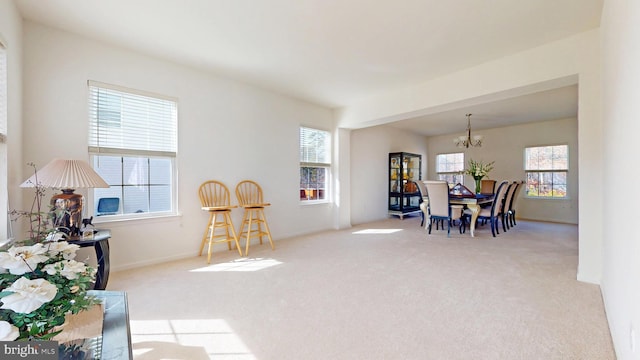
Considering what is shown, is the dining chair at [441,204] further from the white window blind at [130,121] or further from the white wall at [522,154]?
the white window blind at [130,121]

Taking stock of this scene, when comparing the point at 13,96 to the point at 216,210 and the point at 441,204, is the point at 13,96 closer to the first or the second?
the point at 216,210

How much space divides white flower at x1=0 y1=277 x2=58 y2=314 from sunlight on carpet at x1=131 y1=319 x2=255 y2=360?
114 centimetres

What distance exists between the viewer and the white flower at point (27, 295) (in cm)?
77

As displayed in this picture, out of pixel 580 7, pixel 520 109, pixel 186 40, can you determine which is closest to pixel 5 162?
pixel 186 40

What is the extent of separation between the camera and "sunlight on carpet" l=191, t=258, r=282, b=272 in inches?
132

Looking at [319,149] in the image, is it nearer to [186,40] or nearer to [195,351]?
[186,40]

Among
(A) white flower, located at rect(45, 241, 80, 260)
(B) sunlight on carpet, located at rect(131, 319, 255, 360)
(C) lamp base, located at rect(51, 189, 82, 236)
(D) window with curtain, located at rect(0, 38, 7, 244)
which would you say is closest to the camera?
(A) white flower, located at rect(45, 241, 80, 260)

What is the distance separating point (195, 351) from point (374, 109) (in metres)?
4.41

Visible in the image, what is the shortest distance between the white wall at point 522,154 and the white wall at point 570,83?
468 centimetres

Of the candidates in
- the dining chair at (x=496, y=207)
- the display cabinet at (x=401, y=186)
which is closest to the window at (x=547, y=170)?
the dining chair at (x=496, y=207)

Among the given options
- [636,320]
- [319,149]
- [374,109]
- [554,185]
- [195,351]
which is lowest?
[195,351]

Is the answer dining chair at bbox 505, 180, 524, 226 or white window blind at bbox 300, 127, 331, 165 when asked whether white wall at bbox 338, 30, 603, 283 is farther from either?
dining chair at bbox 505, 180, 524, 226

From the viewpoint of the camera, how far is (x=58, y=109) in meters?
2.90

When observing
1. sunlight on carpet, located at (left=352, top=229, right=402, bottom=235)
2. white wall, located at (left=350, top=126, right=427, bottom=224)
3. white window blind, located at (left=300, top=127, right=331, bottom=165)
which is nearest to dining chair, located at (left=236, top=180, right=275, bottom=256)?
white window blind, located at (left=300, top=127, right=331, bottom=165)
